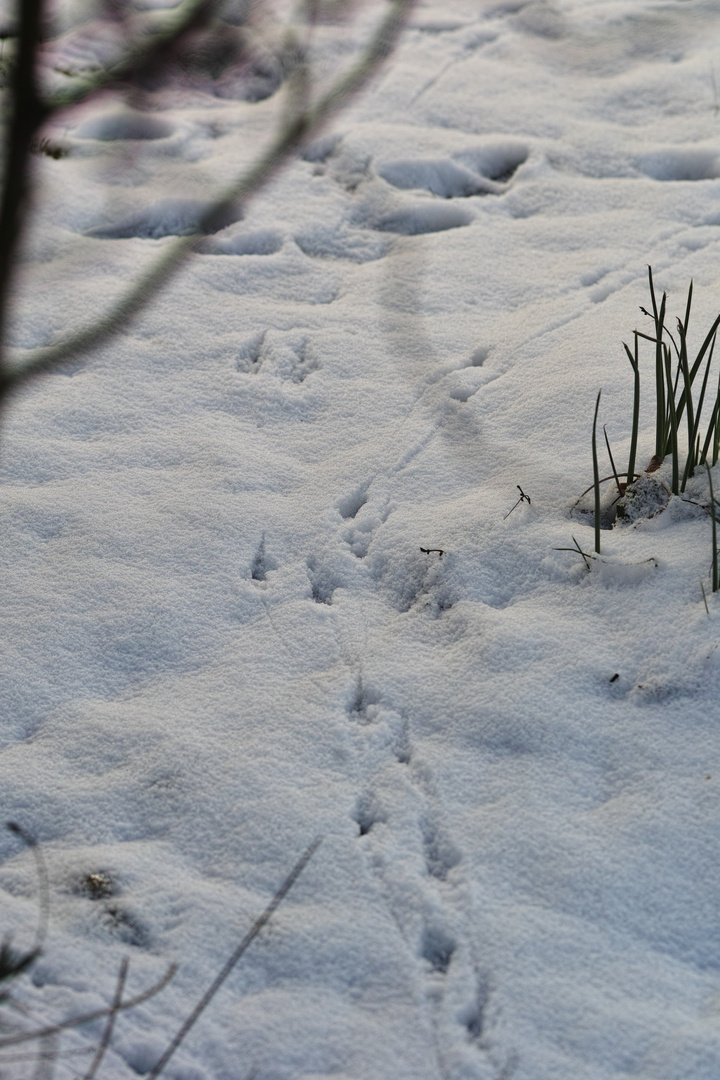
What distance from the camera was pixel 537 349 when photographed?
2.10m

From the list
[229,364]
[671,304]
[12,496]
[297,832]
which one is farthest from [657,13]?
[297,832]

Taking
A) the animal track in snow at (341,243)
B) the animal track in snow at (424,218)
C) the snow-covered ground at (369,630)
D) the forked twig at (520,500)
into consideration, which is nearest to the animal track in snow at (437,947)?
the snow-covered ground at (369,630)

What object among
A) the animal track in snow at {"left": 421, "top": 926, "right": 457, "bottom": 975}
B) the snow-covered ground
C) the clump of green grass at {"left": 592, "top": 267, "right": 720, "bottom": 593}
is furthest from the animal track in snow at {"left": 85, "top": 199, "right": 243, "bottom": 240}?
the animal track in snow at {"left": 421, "top": 926, "right": 457, "bottom": 975}

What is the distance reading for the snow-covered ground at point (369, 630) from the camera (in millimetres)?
1100

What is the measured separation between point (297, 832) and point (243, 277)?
1.58 meters

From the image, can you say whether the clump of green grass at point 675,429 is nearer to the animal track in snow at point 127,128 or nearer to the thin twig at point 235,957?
the thin twig at point 235,957

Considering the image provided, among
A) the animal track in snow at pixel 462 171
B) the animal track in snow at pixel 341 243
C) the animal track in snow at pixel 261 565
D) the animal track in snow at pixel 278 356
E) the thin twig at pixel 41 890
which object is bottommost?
the thin twig at pixel 41 890

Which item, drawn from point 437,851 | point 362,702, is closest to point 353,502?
point 362,702

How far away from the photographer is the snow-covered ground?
3.61 ft

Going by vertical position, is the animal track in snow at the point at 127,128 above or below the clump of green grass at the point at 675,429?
below

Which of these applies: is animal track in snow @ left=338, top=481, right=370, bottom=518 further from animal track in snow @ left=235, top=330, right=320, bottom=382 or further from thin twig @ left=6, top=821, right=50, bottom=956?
thin twig @ left=6, top=821, right=50, bottom=956

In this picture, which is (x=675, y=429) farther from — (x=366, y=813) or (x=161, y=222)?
(x=161, y=222)

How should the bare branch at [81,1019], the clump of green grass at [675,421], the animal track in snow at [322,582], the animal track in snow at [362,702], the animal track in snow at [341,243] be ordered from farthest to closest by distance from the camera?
the animal track in snow at [341,243] → the animal track in snow at [322,582] → the clump of green grass at [675,421] → the animal track in snow at [362,702] → the bare branch at [81,1019]

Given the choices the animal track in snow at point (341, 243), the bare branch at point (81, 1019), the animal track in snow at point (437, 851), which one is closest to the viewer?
the bare branch at point (81, 1019)
